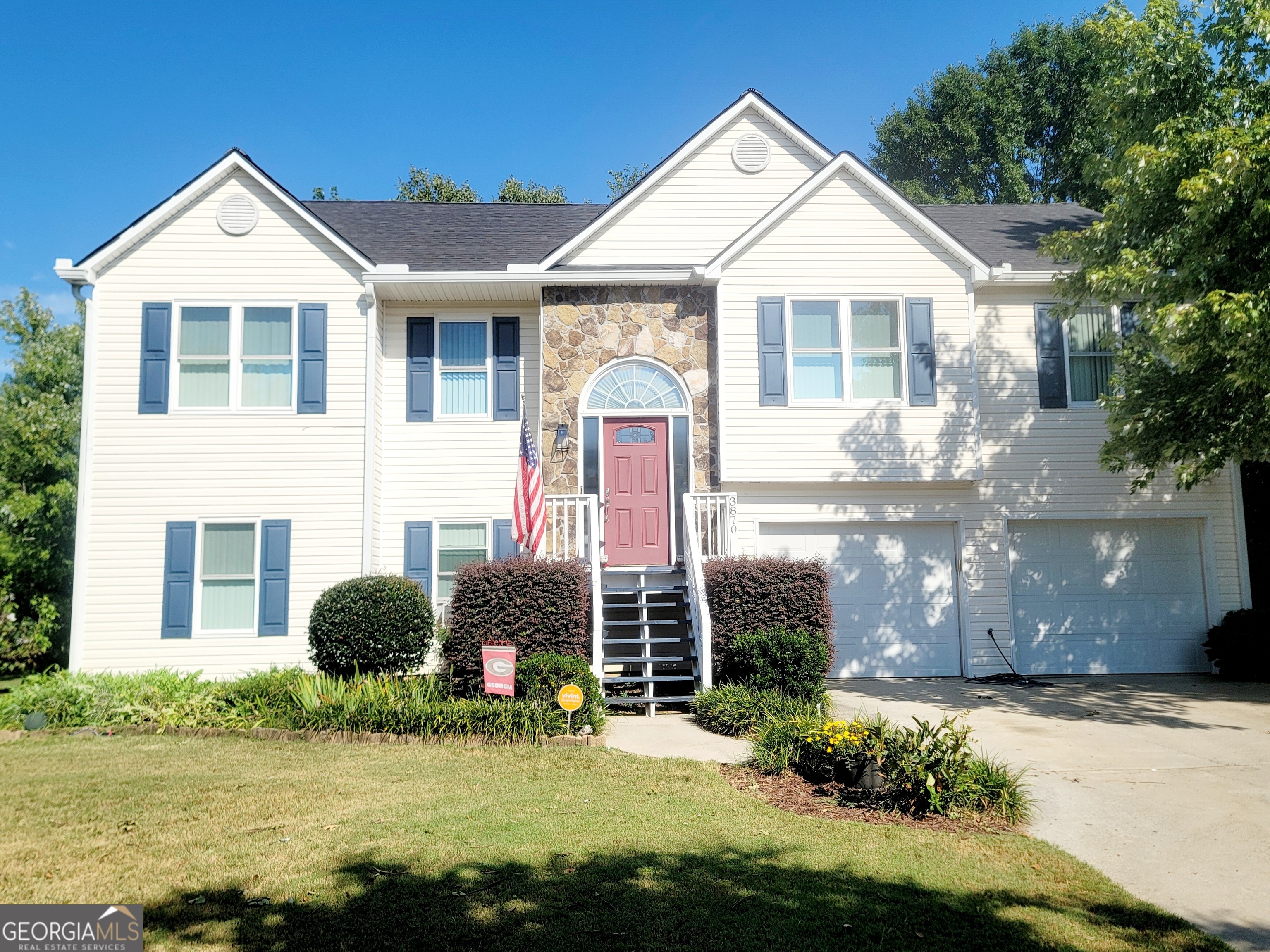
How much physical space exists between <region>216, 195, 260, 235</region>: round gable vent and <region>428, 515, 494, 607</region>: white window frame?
4900 millimetres

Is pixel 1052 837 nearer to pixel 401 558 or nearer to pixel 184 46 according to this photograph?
pixel 401 558

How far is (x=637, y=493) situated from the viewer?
41.4 feet

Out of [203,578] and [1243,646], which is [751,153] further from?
[203,578]

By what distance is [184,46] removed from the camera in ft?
45.0

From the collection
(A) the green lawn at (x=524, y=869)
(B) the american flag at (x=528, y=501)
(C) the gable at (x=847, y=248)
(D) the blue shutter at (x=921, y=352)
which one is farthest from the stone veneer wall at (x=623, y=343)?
(A) the green lawn at (x=524, y=869)

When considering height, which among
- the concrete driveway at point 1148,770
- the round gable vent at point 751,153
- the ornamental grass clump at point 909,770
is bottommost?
the concrete driveway at point 1148,770

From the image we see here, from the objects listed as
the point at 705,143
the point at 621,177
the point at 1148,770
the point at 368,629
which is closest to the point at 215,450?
the point at 368,629

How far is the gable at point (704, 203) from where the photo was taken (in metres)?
13.2

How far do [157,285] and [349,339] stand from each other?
271cm

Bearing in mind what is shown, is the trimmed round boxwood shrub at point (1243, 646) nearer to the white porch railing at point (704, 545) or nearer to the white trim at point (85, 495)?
the white porch railing at point (704, 545)

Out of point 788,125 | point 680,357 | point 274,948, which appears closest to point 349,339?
point 680,357

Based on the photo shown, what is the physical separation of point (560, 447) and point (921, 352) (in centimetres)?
524

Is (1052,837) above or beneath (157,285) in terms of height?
beneath

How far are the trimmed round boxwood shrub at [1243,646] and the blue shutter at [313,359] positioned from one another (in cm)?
1275
